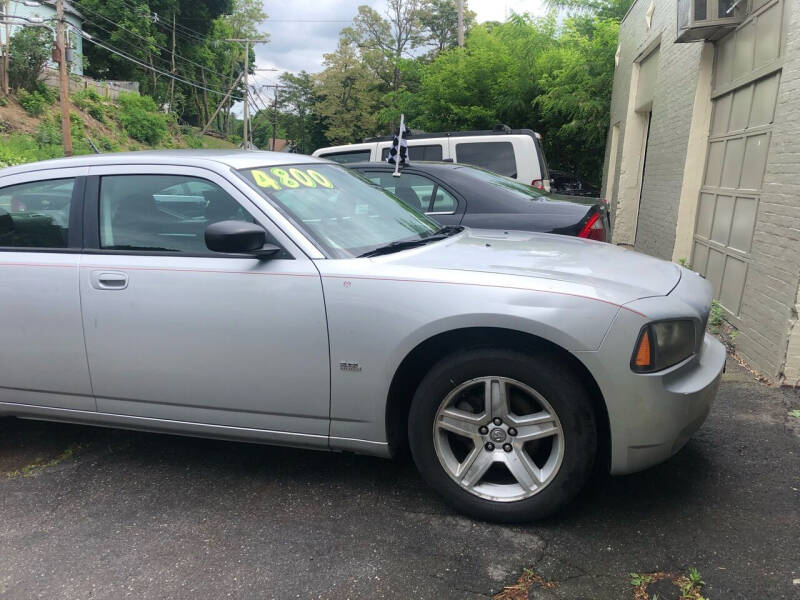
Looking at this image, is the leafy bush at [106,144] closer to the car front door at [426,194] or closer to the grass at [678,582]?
the car front door at [426,194]

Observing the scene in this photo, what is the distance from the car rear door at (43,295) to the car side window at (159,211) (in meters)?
0.18

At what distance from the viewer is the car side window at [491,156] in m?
9.34

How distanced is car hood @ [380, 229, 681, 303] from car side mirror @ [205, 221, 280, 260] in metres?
0.60

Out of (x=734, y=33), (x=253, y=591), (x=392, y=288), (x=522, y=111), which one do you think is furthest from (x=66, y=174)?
(x=522, y=111)

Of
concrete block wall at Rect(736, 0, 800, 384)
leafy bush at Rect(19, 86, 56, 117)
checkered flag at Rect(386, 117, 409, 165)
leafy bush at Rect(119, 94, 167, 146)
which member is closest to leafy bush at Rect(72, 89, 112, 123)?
leafy bush at Rect(119, 94, 167, 146)

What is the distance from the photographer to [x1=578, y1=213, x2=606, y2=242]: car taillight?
565 cm

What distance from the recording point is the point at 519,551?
2.70 meters

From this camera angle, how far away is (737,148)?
6340 millimetres

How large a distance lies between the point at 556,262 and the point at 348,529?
1.58 metres

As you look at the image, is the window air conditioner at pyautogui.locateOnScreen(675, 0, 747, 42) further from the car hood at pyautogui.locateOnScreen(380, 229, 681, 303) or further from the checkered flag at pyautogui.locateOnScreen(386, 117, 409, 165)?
the car hood at pyautogui.locateOnScreen(380, 229, 681, 303)

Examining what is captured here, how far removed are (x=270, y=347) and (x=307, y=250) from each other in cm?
48

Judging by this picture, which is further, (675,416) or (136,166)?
(136,166)

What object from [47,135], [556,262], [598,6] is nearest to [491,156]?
[556,262]

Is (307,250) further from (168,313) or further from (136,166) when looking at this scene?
(136,166)
